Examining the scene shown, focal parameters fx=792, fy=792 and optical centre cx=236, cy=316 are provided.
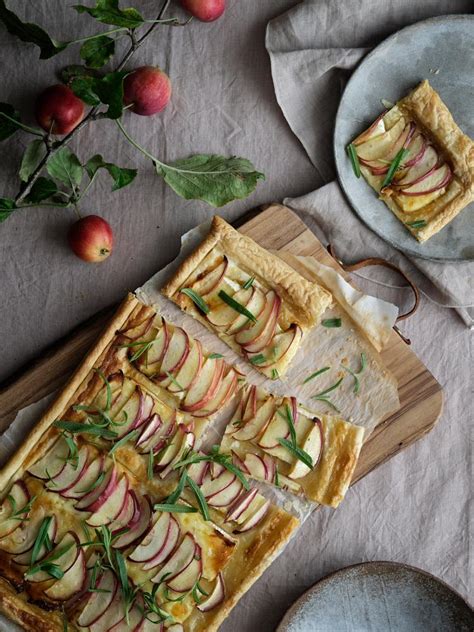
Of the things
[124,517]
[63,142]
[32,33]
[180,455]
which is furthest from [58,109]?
[124,517]

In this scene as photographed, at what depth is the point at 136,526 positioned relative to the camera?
11.7 ft

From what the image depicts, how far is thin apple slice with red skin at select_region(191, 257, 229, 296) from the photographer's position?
143 inches

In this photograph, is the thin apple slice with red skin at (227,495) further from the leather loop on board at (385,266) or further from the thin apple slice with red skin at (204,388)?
the leather loop on board at (385,266)

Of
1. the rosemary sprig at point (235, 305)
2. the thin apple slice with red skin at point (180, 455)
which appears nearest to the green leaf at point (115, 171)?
the rosemary sprig at point (235, 305)

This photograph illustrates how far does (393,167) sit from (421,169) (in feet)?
0.55

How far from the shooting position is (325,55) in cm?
377

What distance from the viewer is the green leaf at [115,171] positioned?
11.6ft

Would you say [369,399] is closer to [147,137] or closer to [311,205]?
[311,205]

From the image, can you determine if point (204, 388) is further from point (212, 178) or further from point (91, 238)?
point (212, 178)

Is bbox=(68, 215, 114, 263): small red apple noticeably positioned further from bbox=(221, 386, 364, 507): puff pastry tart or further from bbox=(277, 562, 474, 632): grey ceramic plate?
bbox=(277, 562, 474, 632): grey ceramic plate

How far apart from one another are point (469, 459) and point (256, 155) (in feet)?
6.11

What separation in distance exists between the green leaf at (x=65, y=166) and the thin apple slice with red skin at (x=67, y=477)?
1.24 m

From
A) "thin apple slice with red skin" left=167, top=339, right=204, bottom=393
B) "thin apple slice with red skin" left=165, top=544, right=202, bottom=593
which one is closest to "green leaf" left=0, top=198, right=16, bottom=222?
"thin apple slice with red skin" left=167, top=339, right=204, bottom=393

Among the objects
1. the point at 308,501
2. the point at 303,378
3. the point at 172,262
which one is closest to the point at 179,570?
the point at 308,501
